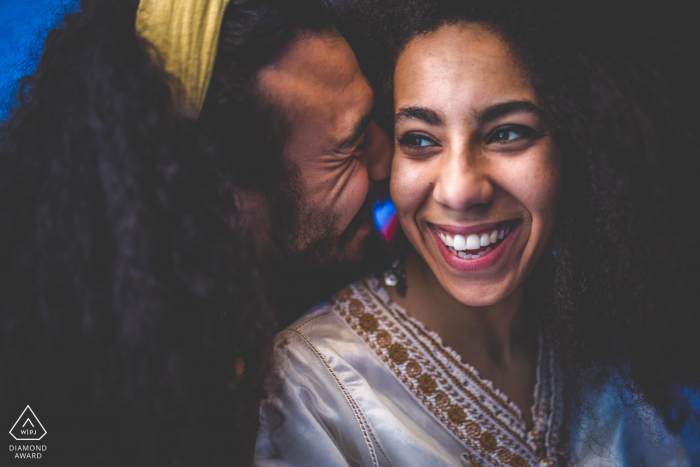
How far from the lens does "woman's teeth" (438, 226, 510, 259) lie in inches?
54.3

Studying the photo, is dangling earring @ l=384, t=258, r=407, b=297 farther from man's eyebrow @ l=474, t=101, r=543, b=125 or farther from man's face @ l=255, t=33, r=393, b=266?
man's eyebrow @ l=474, t=101, r=543, b=125

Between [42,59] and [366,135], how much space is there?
1.03 m

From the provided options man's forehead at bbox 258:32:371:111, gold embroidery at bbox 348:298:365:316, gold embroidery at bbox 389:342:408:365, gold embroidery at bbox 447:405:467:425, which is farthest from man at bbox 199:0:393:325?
gold embroidery at bbox 447:405:467:425

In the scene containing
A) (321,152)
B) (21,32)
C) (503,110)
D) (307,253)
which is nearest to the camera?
(503,110)

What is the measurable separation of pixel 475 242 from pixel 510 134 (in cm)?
33

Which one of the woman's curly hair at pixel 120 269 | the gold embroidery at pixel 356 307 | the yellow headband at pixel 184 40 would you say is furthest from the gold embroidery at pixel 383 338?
the yellow headband at pixel 184 40

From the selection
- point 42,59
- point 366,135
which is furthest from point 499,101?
point 42,59

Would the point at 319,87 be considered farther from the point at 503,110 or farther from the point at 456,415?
the point at 456,415

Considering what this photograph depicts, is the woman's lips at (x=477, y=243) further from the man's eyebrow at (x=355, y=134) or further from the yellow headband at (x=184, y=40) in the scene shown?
the yellow headband at (x=184, y=40)

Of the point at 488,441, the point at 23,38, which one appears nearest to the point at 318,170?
the point at 488,441

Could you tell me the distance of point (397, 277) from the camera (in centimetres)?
171

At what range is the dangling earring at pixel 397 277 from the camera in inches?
66.9

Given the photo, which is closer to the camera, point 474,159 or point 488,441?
point 474,159

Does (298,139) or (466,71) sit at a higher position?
(466,71)
